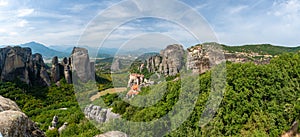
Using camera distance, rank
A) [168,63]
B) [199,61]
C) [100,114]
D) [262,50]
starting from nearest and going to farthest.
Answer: [100,114] → [199,61] → [168,63] → [262,50]

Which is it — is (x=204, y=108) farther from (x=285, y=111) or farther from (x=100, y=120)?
(x=100, y=120)

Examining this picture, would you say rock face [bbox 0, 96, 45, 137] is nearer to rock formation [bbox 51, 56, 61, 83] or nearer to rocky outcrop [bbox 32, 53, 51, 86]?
rocky outcrop [bbox 32, 53, 51, 86]

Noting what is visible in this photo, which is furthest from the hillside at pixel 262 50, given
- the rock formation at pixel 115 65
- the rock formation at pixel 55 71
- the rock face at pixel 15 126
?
the rock face at pixel 15 126

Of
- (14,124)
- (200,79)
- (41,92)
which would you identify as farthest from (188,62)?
(41,92)

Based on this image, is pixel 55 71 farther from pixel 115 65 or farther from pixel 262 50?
pixel 262 50

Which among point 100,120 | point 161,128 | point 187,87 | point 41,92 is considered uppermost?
point 187,87

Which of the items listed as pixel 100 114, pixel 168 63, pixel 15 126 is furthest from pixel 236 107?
pixel 168 63

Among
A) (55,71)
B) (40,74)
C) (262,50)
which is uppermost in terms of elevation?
(262,50)

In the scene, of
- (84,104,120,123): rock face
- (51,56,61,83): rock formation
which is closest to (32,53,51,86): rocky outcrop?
(51,56,61,83): rock formation
